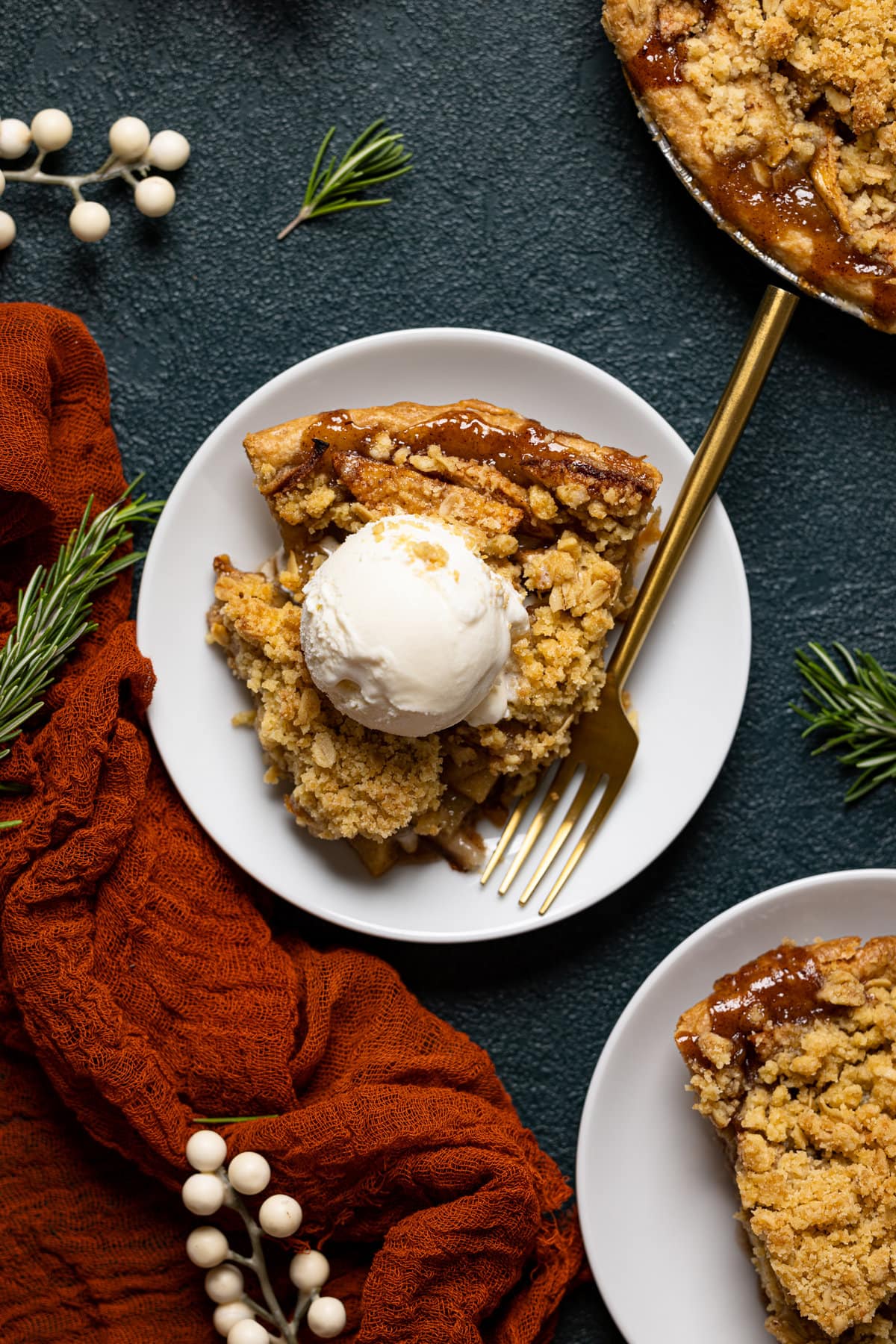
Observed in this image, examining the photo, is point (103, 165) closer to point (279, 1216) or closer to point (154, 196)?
point (154, 196)

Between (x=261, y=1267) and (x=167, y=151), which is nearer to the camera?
(x=261, y=1267)

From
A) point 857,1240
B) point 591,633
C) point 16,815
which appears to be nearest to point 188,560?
point 16,815

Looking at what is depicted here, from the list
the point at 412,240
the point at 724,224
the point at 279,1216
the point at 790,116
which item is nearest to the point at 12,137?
the point at 412,240

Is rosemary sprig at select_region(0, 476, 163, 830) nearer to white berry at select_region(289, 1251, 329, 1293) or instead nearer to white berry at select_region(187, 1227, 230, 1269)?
white berry at select_region(187, 1227, 230, 1269)

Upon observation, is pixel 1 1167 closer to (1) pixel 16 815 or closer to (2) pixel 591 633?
(1) pixel 16 815

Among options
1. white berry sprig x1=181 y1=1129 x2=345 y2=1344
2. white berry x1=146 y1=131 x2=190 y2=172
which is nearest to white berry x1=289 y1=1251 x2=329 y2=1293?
white berry sprig x1=181 y1=1129 x2=345 y2=1344

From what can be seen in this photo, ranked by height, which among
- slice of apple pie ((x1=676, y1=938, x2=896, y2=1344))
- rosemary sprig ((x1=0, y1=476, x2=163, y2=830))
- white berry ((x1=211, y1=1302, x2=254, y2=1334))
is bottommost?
white berry ((x1=211, y1=1302, x2=254, y2=1334))

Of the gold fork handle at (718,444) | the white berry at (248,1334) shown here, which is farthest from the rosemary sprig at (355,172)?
the white berry at (248,1334)
